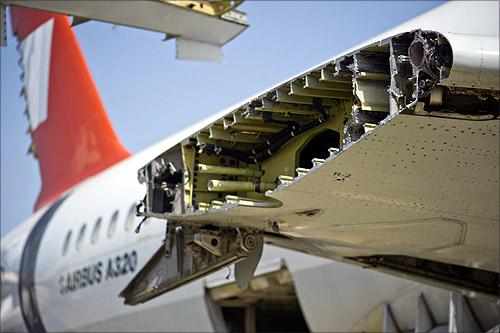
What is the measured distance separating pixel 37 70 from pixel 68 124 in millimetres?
1540

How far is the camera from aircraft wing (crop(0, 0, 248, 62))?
9844mm

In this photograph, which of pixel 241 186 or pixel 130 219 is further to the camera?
pixel 130 219

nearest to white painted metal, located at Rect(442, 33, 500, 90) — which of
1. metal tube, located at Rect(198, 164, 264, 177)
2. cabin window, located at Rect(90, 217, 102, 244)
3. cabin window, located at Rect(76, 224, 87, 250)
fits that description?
metal tube, located at Rect(198, 164, 264, 177)

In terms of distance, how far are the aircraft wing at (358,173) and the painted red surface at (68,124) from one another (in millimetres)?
10722

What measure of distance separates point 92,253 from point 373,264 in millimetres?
6091

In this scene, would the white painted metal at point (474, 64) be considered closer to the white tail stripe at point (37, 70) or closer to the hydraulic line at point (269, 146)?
the hydraulic line at point (269, 146)

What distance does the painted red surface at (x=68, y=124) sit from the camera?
19.8 metres

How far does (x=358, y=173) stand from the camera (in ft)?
20.7

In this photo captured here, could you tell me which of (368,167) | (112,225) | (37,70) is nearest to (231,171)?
(368,167)

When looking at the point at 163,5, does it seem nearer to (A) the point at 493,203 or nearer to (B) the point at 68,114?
(A) the point at 493,203

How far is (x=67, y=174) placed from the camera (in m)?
20.0

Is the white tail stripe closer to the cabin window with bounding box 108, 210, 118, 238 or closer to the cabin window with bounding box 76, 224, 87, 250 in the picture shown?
the cabin window with bounding box 76, 224, 87, 250

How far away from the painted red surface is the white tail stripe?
0.14 meters

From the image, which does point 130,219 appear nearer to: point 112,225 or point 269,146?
point 112,225
